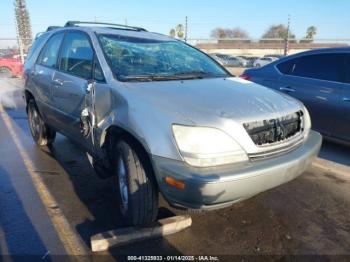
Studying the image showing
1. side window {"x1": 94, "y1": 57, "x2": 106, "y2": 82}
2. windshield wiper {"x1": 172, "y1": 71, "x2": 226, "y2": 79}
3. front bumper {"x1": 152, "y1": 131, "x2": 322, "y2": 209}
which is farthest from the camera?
windshield wiper {"x1": 172, "y1": 71, "x2": 226, "y2": 79}

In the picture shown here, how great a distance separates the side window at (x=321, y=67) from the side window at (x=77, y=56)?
11.0 feet

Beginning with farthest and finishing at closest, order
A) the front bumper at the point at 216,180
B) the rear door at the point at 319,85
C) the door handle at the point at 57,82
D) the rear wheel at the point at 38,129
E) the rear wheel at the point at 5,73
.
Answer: the rear wheel at the point at 5,73 < the rear wheel at the point at 38,129 < the rear door at the point at 319,85 < the door handle at the point at 57,82 < the front bumper at the point at 216,180

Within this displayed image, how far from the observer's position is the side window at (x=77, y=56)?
365 centimetres

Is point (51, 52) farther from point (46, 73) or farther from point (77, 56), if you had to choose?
point (77, 56)

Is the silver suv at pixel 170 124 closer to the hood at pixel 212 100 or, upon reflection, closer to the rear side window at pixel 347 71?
the hood at pixel 212 100

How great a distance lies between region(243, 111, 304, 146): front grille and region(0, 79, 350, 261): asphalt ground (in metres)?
0.88

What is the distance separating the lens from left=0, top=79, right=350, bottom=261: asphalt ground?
2.89 m

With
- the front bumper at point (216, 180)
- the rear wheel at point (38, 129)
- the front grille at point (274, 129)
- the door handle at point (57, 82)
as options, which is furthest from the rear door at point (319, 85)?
the rear wheel at point (38, 129)

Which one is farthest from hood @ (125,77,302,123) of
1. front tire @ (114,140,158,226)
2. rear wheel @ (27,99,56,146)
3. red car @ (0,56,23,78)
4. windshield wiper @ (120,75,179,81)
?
red car @ (0,56,23,78)

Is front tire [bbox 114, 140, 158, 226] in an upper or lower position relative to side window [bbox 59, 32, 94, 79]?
lower

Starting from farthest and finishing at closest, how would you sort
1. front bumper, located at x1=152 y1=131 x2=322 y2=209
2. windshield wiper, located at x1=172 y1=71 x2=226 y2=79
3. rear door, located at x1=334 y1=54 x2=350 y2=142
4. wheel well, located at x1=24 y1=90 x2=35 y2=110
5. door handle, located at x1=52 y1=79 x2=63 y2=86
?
1. wheel well, located at x1=24 y1=90 x2=35 y2=110
2. rear door, located at x1=334 y1=54 x2=350 y2=142
3. door handle, located at x1=52 y1=79 x2=63 y2=86
4. windshield wiper, located at x1=172 y1=71 x2=226 y2=79
5. front bumper, located at x1=152 y1=131 x2=322 y2=209

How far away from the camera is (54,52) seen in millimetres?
4629

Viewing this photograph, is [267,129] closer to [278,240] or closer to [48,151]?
[278,240]

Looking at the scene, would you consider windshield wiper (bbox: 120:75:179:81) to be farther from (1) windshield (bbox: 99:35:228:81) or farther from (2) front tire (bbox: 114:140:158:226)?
(2) front tire (bbox: 114:140:158:226)
